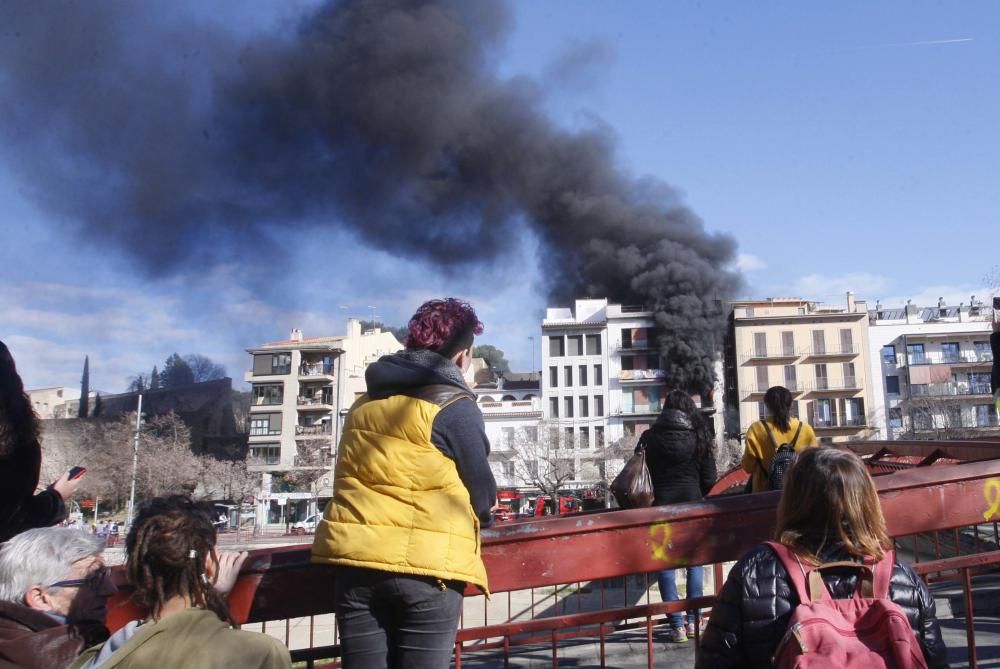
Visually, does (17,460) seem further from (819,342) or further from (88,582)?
(819,342)

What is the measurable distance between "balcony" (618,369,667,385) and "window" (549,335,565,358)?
446 cm

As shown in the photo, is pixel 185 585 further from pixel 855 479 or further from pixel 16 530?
pixel 855 479

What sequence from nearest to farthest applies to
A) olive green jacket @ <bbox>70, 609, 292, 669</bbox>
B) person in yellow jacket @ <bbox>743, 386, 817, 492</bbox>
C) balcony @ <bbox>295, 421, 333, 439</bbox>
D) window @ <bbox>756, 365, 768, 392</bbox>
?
olive green jacket @ <bbox>70, 609, 292, 669</bbox>, person in yellow jacket @ <bbox>743, 386, 817, 492</bbox>, window @ <bbox>756, 365, 768, 392</bbox>, balcony @ <bbox>295, 421, 333, 439</bbox>

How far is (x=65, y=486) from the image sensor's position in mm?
2588

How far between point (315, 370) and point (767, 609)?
177 feet

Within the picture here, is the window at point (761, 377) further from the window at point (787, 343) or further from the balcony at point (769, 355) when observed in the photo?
the window at point (787, 343)

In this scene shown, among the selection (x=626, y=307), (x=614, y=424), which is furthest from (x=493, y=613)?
(x=626, y=307)

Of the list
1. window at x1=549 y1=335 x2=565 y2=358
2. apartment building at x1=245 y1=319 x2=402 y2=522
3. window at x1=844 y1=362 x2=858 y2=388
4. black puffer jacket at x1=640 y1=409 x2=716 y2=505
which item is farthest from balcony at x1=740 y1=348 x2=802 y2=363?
black puffer jacket at x1=640 y1=409 x2=716 y2=505

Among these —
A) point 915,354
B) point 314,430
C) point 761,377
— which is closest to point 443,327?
point 761,377

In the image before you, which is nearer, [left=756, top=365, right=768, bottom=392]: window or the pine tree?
[left=756, top=365, right=768, bottom=392]: window

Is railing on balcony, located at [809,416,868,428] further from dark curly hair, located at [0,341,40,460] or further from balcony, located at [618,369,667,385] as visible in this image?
dark curly hair, located at [0,341,40,460]

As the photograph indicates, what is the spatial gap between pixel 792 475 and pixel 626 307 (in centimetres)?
5467

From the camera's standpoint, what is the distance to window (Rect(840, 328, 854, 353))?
158ft

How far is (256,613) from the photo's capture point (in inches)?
81.2
